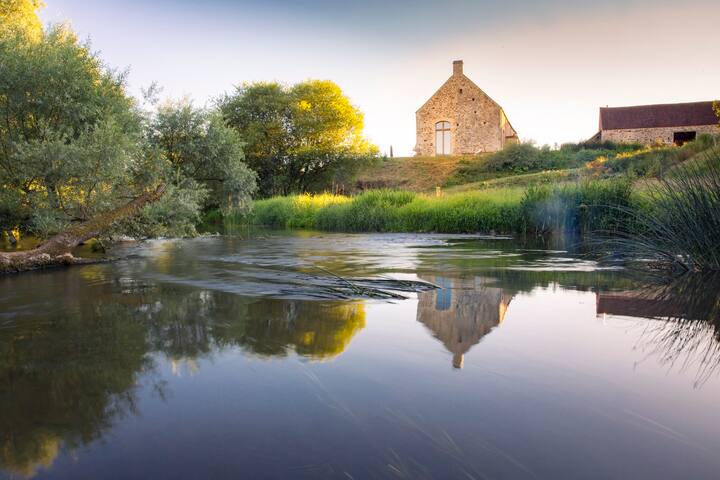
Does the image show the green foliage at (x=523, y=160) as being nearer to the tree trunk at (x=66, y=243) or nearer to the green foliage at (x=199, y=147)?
the green foliage at (x=199, y=147)

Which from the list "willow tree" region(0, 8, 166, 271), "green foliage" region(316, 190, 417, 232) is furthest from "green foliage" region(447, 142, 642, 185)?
"willow tree" region(0, 8, 166, 271)

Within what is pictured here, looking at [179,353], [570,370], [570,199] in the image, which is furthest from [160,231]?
[570,199]

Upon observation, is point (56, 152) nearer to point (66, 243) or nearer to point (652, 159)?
point (66, 243)

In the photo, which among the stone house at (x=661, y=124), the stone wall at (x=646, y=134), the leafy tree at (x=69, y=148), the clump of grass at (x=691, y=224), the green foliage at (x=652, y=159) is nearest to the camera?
the clump of grass at (x=691, y=224)

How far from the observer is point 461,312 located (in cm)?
538

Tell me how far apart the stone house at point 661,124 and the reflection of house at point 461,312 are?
1695 inches

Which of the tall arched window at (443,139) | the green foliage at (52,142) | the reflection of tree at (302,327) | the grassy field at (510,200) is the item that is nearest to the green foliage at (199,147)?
the green foliage at (52,142)

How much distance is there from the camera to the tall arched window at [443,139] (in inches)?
1805

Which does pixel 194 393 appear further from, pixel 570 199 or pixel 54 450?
pixel 570 199

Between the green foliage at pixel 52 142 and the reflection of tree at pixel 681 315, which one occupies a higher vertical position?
the green foliage at pixel 52 142

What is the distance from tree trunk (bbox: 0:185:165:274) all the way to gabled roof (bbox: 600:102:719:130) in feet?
149

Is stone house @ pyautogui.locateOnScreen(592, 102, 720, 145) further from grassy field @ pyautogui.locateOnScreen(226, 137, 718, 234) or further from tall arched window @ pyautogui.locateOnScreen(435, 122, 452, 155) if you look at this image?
tall arched window @ pyautogui.locateOnScreen(435, 122, 452, 155)

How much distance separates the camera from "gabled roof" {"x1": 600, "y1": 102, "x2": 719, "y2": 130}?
4450cm

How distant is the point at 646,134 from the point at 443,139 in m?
17.5
